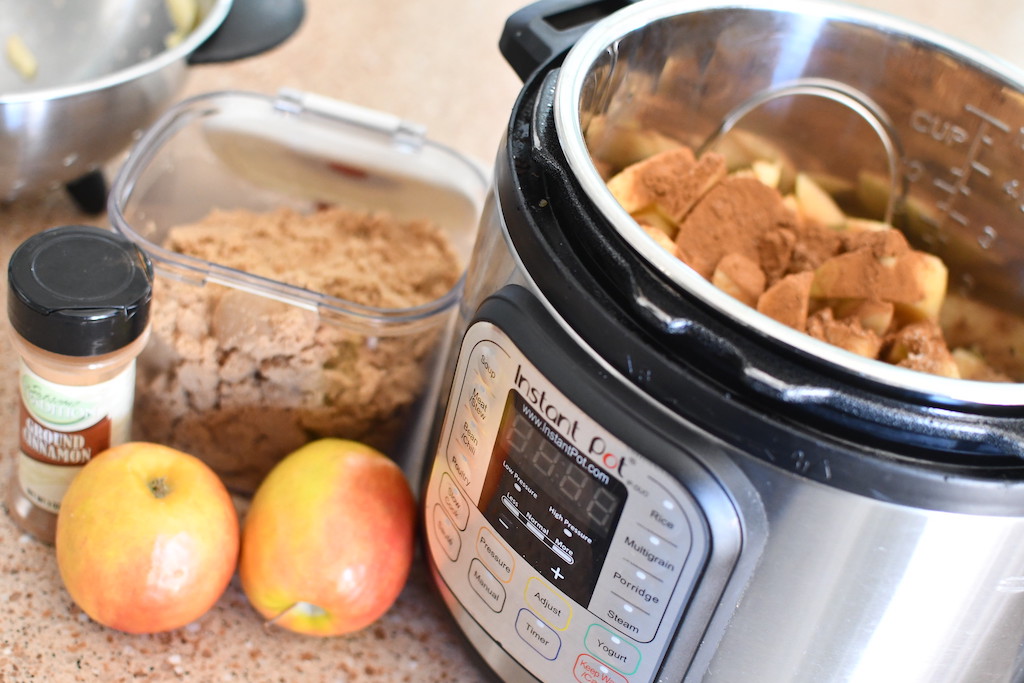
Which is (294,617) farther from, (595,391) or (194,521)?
(595,391)

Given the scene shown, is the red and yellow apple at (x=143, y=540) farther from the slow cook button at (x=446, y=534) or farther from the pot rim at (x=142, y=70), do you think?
the pot rim at (x=142, y=70)

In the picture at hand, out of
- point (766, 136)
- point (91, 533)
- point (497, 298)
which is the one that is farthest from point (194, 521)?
point (766, 136)

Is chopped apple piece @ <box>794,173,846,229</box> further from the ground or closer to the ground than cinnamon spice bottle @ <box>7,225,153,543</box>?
further from the ground

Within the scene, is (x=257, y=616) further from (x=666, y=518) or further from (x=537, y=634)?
(x=666, y=518)

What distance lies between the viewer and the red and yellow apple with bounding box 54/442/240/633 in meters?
0.57

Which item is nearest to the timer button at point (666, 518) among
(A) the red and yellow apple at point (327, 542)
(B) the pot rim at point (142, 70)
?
(A) the red and yellow apple at point (327, 542)

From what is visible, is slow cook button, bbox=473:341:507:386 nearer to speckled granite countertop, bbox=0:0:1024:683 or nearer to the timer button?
the timer button

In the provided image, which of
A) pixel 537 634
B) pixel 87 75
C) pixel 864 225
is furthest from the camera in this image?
pixel 87 75

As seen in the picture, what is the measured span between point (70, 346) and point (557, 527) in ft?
0.94

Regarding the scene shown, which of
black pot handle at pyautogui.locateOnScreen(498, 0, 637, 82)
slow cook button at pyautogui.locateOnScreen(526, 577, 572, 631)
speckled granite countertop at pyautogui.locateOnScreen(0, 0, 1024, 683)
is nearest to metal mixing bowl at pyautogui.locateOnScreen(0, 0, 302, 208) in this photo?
speckled granite countertop at pyautogui.locateOnScreen(0, 0, 1024, 683)

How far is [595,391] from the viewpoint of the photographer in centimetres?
46

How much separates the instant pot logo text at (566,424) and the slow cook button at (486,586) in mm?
127

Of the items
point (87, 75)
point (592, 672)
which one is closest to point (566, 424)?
point (592, 672)

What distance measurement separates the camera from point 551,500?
1.68ft
